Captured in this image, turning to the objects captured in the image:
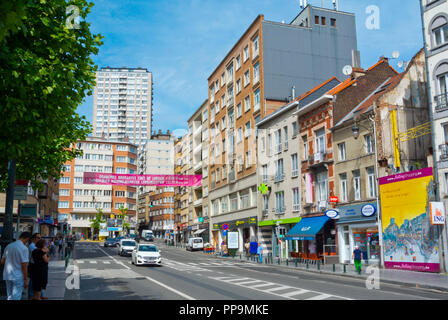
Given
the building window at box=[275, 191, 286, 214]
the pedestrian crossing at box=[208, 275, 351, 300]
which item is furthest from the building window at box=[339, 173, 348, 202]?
the pedestrian crossing at box=[208, 275, 351, 300]

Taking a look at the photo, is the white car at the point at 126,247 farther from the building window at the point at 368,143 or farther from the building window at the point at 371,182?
the building window at the point at 368,143

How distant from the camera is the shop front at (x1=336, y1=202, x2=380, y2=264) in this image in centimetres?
2903

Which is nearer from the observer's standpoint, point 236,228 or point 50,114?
point 50,114

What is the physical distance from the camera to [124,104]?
176375 mm

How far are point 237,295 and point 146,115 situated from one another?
552 ft

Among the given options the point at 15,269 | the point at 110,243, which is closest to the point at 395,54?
the point at 15,269

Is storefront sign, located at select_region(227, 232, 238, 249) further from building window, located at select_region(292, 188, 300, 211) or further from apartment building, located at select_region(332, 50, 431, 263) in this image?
apartment building, located at select_region(332, 50, 431, 263)

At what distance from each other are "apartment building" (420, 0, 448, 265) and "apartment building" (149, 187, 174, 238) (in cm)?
8295

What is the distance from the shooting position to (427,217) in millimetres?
24625

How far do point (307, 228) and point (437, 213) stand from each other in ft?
38.9

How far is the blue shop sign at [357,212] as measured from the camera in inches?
1134

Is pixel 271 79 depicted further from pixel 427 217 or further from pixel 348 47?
pixel 427 217
